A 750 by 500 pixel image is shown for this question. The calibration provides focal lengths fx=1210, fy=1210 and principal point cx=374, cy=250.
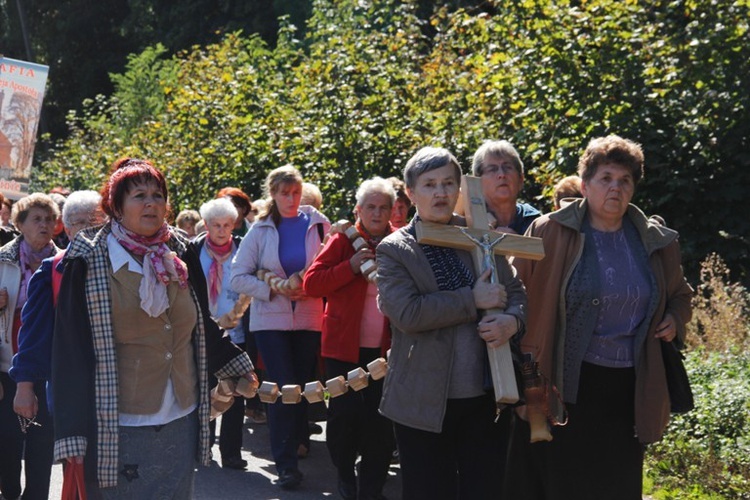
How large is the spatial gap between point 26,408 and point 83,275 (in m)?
0.83

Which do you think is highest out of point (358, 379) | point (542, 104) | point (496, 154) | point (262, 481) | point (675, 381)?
point (542, 104)

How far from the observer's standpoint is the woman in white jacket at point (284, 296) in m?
8.55

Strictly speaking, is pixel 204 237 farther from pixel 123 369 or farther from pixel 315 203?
pixel 123 369

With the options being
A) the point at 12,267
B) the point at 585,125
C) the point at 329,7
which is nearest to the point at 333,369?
the point at 12,267

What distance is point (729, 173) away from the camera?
1097 cm

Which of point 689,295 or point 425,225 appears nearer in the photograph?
point 425,225

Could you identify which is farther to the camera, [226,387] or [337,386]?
[337,386]

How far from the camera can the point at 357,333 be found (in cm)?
789

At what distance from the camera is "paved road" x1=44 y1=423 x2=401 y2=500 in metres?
8.30

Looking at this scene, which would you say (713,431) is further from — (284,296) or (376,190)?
(284,296)

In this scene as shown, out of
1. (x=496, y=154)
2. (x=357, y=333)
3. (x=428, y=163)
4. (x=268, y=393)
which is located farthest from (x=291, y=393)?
(x=428, y=163)

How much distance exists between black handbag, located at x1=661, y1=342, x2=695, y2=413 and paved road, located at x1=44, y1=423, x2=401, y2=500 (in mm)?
3015

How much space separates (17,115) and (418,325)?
7.02 m

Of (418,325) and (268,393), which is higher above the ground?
(418,325)
